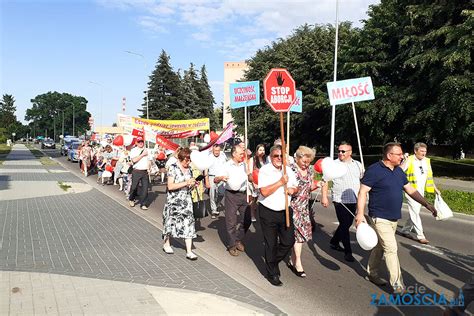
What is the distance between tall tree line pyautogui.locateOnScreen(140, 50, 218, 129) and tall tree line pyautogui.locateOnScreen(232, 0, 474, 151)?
116 feet

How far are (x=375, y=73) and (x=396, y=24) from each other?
2.91m

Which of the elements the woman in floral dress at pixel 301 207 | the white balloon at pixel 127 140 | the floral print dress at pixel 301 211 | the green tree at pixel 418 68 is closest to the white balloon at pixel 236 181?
the woman in floral dress at pixel 301 207

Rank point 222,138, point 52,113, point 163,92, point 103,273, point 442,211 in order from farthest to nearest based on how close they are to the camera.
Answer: point 52,113 < point 163,92 < point 222,138 < point 442,211 < point 103,273

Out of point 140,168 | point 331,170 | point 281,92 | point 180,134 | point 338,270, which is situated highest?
point 281,92

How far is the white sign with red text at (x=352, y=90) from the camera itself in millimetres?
10422

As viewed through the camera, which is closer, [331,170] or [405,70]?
[331,170]

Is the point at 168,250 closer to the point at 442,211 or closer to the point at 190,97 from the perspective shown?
the point at 442,211

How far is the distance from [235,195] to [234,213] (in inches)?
11.6

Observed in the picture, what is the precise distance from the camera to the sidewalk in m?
4.37

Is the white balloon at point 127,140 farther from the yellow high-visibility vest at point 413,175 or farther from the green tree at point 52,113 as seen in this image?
the green tree at point 52,113

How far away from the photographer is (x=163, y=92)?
69.0m

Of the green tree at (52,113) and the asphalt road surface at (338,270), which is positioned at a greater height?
the green tree at (52,113)

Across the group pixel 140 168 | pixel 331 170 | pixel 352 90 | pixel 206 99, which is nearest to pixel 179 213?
pixel 331 170

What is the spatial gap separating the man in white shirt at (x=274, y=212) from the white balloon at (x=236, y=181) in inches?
55.6
